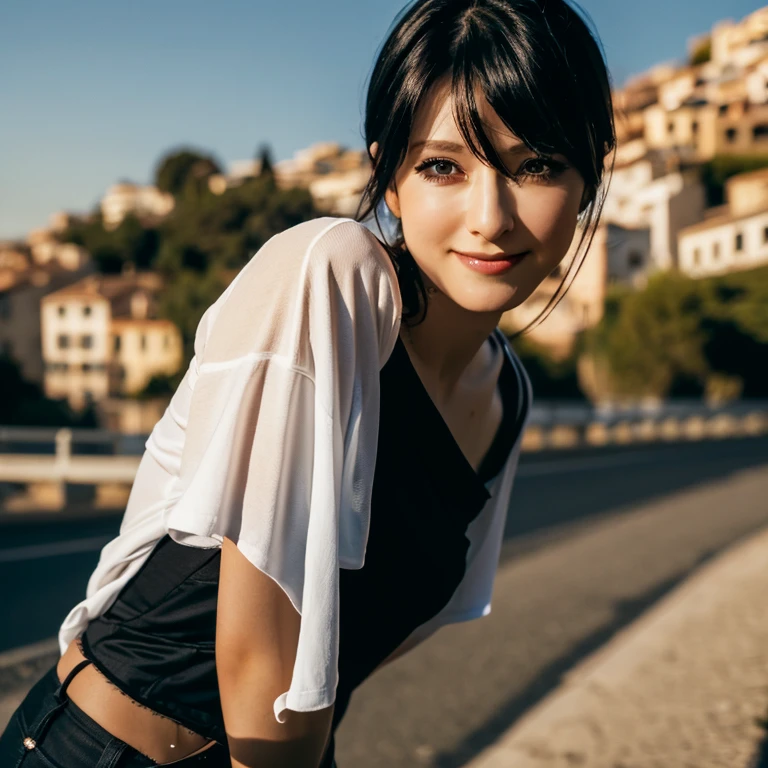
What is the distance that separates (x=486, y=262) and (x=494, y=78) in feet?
0.82

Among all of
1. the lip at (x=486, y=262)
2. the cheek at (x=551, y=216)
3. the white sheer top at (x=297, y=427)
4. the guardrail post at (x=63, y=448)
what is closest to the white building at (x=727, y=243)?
the guardrail post at (x=63, y=448)

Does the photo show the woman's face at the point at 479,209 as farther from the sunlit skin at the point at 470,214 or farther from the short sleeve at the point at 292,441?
the short sleeve at the point at 292,441

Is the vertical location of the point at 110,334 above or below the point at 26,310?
below

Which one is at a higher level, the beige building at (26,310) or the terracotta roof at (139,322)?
the beige building at (26,310)

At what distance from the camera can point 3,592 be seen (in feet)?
22.1

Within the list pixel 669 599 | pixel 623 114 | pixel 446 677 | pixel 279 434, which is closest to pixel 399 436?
pixel 279 434

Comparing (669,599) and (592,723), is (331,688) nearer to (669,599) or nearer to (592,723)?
(592,723)

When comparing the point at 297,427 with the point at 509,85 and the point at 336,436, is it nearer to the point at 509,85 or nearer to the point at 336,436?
the point at 336,436

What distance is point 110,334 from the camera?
41781 millimetres

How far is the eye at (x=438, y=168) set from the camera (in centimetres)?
135

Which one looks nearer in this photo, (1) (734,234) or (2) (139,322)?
(1) (734,234)

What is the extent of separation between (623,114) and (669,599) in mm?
5047

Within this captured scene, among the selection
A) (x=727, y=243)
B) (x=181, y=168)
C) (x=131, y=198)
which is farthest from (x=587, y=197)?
(x=131, y=198)

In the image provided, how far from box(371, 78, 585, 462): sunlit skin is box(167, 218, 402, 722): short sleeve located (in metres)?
0.23
